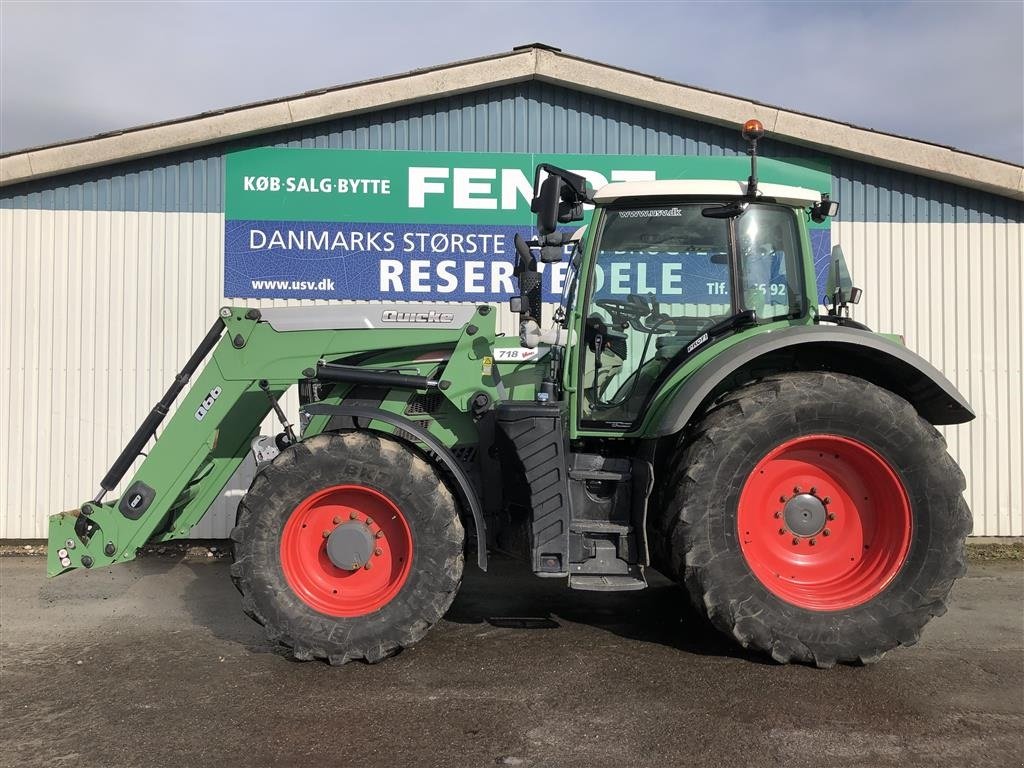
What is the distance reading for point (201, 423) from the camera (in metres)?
4.03

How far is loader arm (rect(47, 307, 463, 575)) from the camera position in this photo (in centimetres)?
392

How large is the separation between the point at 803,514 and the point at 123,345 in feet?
19.5

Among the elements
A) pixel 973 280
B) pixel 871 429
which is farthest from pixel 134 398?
pixel 973 280

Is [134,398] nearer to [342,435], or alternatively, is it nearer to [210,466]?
[210,466]

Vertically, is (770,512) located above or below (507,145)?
below

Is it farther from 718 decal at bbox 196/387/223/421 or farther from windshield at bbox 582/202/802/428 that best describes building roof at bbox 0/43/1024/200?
718 decal at bbox 196/387/223/421

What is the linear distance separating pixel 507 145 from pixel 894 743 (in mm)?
5546

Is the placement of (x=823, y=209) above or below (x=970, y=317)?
above

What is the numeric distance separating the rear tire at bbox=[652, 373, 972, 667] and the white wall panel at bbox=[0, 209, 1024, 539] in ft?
11.3

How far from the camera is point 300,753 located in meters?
2.86

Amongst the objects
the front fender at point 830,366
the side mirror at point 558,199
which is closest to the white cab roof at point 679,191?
the side mirror at point 558,199

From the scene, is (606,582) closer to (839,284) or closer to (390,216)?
(839,284)

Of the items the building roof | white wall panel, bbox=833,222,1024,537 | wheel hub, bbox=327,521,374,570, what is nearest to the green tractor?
wheel hub, bbox=327,521,374,570

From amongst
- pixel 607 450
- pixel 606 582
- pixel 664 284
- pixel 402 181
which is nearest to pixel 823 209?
pixel 664 284
